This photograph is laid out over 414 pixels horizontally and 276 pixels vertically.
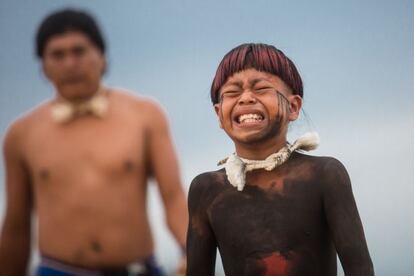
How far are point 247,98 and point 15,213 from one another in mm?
1086

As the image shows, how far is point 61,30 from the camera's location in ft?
9.50

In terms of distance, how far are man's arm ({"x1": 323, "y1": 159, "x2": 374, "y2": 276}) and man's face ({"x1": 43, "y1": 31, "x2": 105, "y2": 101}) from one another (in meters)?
1.05

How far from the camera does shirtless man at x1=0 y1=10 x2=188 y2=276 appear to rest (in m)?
2.77

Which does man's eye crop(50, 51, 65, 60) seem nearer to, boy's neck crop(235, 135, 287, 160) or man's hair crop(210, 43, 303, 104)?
man's hair crop(210, 43, 303, 104)

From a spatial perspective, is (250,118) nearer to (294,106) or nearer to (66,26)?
(294,106)

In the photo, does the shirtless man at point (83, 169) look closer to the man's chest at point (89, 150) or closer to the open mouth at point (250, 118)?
the man's chest at point (89, 150)

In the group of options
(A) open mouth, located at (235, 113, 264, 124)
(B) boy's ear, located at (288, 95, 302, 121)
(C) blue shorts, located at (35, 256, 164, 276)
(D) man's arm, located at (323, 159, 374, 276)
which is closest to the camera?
(C) blue shorts, located at (35, 256, 164, 276)

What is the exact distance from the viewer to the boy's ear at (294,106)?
3.14m

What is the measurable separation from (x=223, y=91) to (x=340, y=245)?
84 cm

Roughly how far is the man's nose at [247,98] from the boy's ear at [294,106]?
19 cm

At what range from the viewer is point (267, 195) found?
3.01 meters

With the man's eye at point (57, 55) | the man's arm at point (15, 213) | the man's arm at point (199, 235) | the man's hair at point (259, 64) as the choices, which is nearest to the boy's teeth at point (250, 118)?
the man's hair at point (259, 64)

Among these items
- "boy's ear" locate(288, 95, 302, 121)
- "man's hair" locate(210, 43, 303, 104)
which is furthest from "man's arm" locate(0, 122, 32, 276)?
"boy's ear" locate(288, 95, 302, 121)

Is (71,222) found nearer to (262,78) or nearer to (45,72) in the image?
(45,72)
